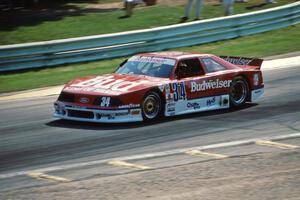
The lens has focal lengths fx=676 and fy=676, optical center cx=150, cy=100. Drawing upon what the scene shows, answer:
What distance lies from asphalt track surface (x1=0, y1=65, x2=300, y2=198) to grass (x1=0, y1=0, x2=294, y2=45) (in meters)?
7.78

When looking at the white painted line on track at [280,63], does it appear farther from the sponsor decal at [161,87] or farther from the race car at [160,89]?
the sponsor decal at [161,87]

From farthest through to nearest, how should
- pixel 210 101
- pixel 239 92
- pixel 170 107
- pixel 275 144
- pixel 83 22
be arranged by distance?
1. pixel 83 22
2. pixel 239 92
3. pixel 210 101
4. pixel 170 107
5. pixel 275 144

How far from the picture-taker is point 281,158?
9672 mm

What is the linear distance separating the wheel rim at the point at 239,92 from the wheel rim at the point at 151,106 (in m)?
2.14

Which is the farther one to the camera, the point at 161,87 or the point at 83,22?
the point at 83,22

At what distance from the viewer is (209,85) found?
13.3m

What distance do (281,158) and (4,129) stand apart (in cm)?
524

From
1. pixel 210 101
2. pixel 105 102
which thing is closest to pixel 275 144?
pixel 210 101

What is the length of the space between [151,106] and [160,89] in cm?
35

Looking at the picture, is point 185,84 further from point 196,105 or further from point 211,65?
point 211,65

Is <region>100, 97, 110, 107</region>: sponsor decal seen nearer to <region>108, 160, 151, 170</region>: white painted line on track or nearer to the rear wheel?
<region>108, 160, 151, 170</region>: white painted line on track

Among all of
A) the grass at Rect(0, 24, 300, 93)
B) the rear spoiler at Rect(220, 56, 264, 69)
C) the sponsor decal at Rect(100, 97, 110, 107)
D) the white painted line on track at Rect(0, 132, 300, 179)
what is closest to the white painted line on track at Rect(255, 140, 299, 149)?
the white painted line on track at Rect(0, 132, 300, 179)

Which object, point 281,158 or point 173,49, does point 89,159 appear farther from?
point 173,49

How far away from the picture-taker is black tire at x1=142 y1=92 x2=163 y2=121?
12.3 m
